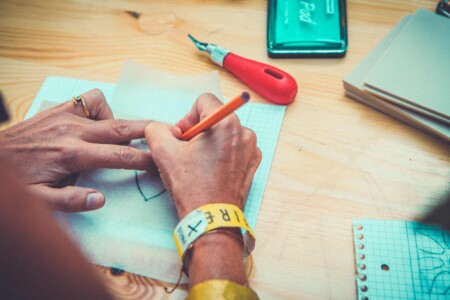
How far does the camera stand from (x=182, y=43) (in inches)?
37.3

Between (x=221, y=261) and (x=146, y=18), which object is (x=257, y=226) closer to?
(x=221, y=261)

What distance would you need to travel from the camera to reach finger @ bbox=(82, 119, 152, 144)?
76 centimetres

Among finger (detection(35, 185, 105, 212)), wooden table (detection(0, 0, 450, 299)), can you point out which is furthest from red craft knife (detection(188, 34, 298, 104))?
finger (detection(35, 185, 105, 212))

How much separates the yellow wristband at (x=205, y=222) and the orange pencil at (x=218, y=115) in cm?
13

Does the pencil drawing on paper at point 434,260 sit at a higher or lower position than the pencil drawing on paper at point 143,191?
lower

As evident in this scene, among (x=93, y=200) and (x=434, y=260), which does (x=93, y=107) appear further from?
(x=434, y=260)

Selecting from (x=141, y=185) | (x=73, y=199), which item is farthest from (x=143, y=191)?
(x=73, y=199)

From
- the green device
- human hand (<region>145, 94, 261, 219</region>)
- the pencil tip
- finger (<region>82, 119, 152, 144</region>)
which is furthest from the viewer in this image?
the green device

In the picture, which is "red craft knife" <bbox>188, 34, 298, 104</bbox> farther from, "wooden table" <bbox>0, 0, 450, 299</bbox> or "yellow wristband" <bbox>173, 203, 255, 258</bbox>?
"yellow wristband" <bbox>173, 203, 255, 258</bbox>

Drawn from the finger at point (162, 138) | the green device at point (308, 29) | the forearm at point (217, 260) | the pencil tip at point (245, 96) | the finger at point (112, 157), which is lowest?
the forearm at point (217, 260)

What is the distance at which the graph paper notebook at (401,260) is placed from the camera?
613mm

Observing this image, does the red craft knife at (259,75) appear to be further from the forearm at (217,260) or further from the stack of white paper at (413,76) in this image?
the forearm at (217,260)

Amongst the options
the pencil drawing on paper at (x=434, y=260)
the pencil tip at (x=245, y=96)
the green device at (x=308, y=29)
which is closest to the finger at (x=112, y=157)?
the pencil tip at (x=245, y=96)

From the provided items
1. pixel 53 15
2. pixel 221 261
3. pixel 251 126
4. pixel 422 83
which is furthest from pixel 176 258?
pixel 53 15
